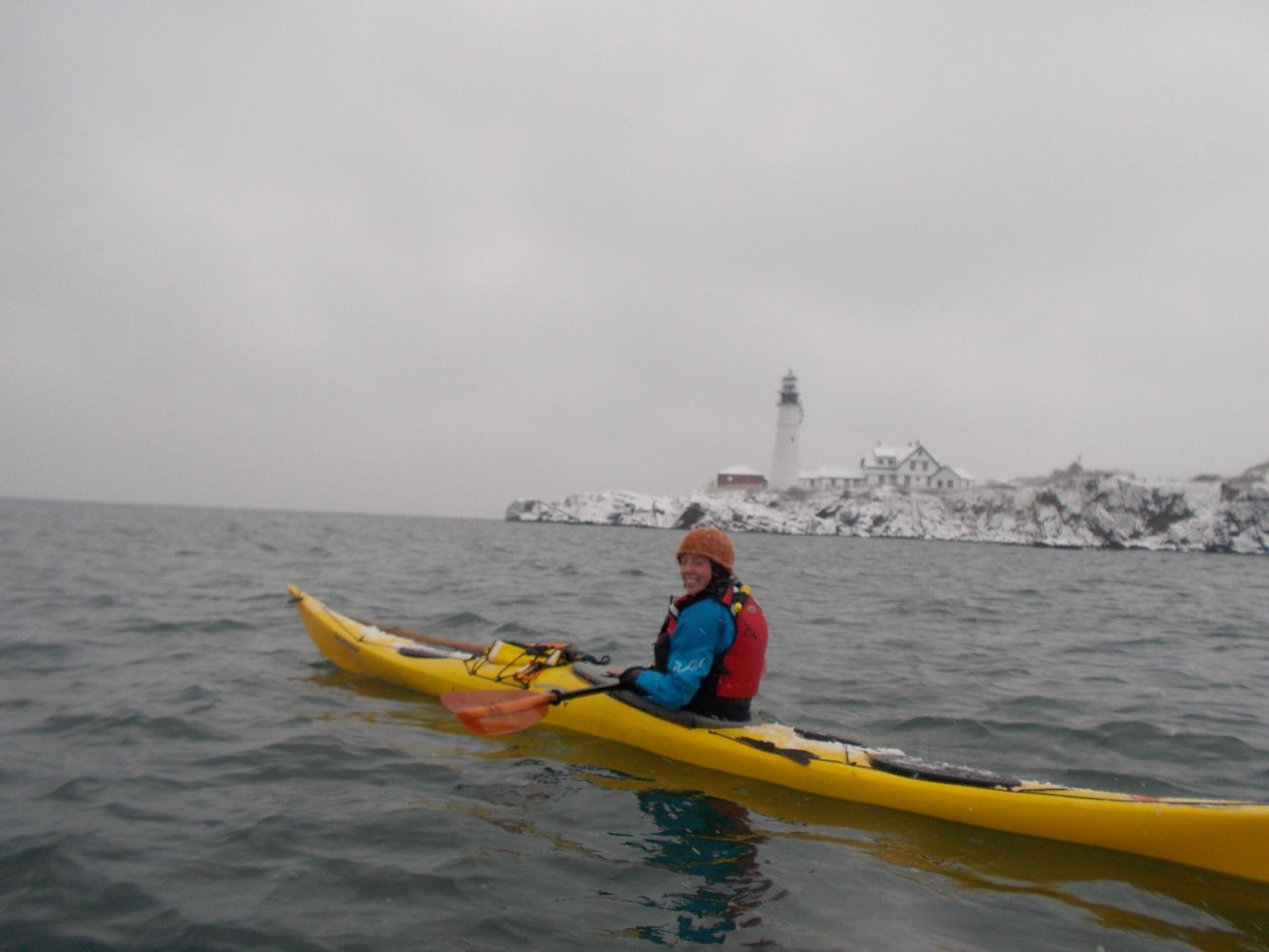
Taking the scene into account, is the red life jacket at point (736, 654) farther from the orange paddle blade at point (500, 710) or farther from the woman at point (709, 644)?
the orange paddle blade at point (500, 710)

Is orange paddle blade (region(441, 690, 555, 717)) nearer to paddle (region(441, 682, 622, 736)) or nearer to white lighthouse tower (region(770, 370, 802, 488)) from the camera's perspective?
paddle (region(441, 682, 622, 736))

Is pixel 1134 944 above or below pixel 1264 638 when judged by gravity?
below

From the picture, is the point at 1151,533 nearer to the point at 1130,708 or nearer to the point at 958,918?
the point at 1130,708

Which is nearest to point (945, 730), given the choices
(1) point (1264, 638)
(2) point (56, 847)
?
(2) point (56, 847)

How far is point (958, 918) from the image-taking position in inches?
138

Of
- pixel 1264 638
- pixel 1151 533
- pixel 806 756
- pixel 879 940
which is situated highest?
pixel 1151 533

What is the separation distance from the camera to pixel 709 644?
16.7ft

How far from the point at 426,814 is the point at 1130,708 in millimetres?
6393

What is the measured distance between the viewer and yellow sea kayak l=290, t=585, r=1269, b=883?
397cm

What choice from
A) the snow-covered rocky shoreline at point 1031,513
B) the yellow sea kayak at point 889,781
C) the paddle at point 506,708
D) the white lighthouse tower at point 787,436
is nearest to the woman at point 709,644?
the yellow sea kayak at point 889,781

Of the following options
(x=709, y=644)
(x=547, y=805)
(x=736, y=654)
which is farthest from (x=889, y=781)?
(x=547, y=805)

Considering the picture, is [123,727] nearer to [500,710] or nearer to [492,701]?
[492,701]

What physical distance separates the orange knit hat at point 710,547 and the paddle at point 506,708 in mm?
1179

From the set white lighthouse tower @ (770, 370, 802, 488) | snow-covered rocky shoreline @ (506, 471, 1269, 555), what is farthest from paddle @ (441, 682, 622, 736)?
white lighthouse tower @ (770, 370, 802, 488)
